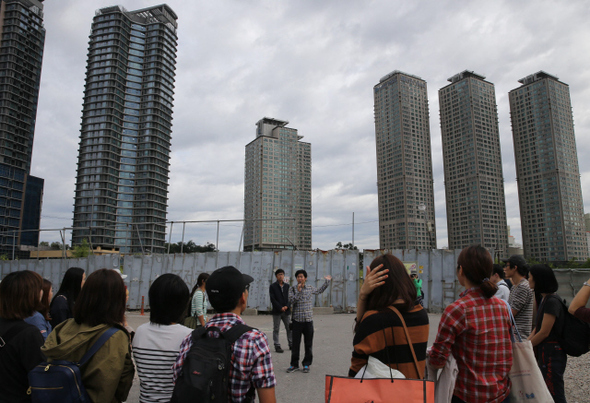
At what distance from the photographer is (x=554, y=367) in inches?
125

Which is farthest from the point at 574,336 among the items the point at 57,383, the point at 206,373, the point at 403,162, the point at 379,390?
the point at 403,162

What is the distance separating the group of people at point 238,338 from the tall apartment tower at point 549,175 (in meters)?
93.0

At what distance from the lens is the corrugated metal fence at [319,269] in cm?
1541

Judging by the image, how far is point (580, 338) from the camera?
3.13m

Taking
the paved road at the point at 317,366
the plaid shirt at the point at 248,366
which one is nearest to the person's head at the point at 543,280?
the plaid shirt at the point at 248,366

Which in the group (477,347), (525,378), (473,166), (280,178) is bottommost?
(525,378)

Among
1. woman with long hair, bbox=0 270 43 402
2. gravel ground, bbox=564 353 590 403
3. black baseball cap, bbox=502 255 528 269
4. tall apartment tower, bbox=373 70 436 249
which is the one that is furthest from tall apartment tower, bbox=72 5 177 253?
black baseball cap, bbox=502 255 528 269

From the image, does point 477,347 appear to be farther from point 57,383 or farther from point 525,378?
point 57,383

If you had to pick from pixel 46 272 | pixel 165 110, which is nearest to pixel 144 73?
pixel 165 110

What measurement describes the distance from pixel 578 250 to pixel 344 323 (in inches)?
3581

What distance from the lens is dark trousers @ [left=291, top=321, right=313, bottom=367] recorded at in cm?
635

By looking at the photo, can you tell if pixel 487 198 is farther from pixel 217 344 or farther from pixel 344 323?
pixel 217 344

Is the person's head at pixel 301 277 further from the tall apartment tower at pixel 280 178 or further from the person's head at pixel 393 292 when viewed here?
the tall apartment tower at pixel 280 178

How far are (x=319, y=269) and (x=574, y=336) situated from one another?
1354 centimetres
